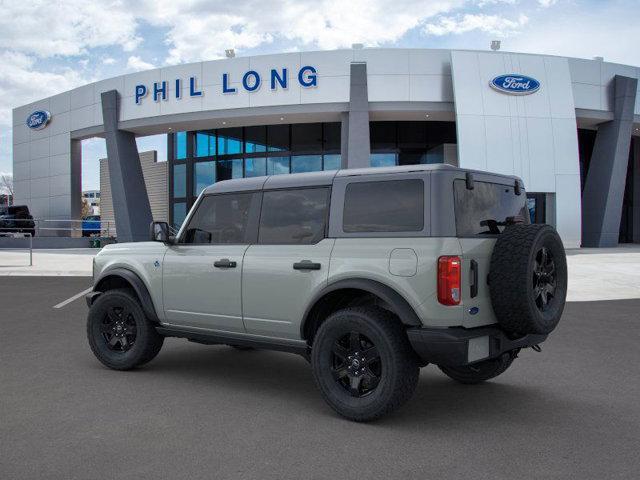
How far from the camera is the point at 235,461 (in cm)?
358

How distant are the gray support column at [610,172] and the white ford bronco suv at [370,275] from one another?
2641cm

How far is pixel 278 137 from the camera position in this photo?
106ft

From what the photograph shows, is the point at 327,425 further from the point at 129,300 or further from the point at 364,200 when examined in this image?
the point at 129,300

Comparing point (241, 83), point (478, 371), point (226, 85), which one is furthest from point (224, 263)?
point (226, 85)

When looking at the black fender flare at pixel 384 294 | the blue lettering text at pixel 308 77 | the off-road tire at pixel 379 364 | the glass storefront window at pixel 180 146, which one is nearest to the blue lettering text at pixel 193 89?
the blue lettering text at pixel 308 77

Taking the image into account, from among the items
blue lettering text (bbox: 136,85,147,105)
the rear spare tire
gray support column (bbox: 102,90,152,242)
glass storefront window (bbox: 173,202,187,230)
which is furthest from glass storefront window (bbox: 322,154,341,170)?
the rear spare tire

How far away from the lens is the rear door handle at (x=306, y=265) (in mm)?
4648

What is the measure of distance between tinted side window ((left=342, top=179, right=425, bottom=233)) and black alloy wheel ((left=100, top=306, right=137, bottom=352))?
2821 millimetres

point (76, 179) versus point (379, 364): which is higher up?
point (76, 179)

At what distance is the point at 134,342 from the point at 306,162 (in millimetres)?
26450

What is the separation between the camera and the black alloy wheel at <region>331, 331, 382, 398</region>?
436 centimetres

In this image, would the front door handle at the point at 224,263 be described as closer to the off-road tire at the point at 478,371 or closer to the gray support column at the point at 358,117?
the off-road tire at the point at 478,371

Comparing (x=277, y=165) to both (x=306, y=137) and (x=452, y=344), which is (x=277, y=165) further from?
(x=452, y=344)

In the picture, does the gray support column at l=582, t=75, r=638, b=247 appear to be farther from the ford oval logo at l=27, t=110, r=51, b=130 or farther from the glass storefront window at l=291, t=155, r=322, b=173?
the ford oval logo at l=27, t=110, r=51, b=130
